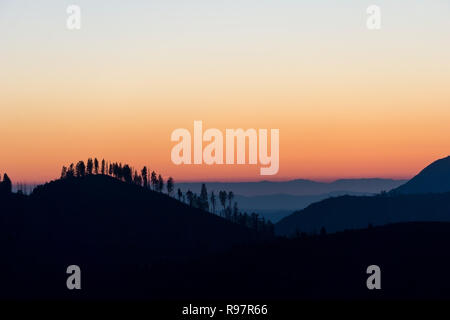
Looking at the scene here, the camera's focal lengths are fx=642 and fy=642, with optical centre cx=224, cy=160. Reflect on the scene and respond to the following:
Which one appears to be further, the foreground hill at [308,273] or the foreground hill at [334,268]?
the foreground hill at [308,273]

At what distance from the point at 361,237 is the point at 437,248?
53.2ft

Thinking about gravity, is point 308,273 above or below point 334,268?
below

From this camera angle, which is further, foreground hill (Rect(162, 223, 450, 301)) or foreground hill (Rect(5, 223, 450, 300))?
foreground hill (Rect(5, 223, 450, 300))

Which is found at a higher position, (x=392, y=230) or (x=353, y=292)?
(x=392, y=230)

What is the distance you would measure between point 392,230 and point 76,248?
10685 cm

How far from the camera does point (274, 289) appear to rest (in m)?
116

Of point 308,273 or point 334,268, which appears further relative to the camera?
point 308,273
